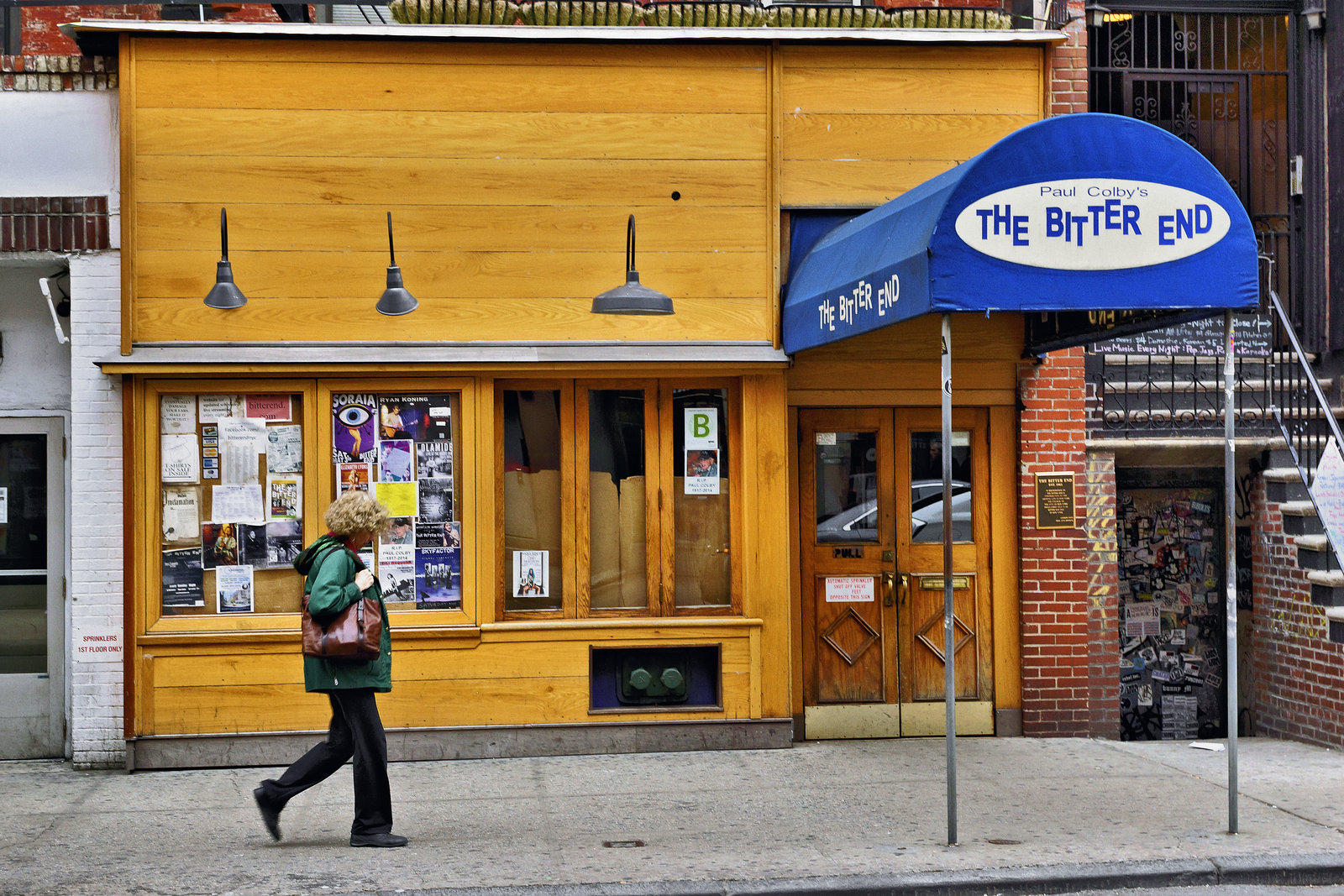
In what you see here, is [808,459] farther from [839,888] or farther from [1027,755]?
[839,888]

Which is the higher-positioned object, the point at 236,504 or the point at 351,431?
the point at 351,431

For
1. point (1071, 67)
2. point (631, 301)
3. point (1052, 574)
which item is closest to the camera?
point (631, 301)

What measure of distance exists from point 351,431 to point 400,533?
2.60ft

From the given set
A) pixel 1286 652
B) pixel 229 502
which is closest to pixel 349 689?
pixel 229 502

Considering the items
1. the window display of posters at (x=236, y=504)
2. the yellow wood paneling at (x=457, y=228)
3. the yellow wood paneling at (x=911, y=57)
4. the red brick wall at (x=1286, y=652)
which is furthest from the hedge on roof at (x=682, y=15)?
the red brick wall at (x=1286, y=652)

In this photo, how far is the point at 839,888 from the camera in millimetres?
5770

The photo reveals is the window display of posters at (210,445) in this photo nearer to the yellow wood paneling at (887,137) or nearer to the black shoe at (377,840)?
the black shoe at (377,840)

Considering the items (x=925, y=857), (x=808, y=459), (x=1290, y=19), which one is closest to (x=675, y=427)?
(x=808, y=459)

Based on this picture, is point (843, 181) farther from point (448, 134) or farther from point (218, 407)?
point (218, 407)

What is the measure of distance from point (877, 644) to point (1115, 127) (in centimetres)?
426

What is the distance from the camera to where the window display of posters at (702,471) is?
29.2ft

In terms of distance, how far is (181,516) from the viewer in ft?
27.7

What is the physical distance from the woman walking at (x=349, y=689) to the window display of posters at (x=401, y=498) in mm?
2081

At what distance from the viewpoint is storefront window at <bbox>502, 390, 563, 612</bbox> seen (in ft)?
28.9
